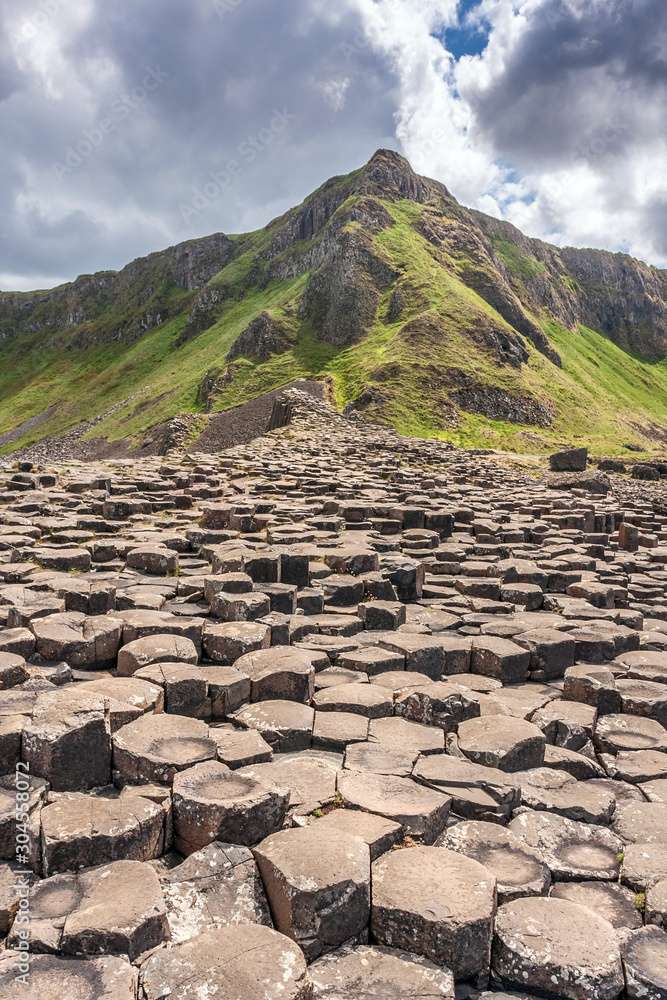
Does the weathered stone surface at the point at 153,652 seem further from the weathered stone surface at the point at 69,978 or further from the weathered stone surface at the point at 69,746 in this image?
the weathered stone surface at the point at 69,978

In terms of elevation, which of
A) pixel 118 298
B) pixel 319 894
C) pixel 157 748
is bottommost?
pixel 319 894

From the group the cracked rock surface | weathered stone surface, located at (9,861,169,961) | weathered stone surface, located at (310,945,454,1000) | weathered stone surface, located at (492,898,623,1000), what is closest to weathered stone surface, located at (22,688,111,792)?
the cracked rock surface

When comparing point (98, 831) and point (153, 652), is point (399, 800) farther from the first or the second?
point (153, 652)

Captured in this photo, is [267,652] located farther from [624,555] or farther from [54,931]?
[624,555]

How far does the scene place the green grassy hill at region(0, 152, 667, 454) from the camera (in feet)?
198

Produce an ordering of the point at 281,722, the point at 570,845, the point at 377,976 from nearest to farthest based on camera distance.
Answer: the point at 377,976
the point at 570,845
the point at 281,722

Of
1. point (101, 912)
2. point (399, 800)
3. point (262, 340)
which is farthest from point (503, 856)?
point (262, 340)

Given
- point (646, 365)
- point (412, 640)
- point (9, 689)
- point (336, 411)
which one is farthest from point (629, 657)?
point (646, 365)

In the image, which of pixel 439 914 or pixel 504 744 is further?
pixel 504 744

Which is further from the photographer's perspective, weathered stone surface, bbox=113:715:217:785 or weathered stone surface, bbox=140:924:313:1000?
weathered stone surface, bbox=113:715:217:785

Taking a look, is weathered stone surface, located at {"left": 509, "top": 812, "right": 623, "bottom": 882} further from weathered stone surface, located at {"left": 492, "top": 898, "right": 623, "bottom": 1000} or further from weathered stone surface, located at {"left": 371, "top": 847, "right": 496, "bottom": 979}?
weathered stone surface, located at {"left": 371, "top": 847, "right": 496, "bottom": 979}

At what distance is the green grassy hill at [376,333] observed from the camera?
6038cm

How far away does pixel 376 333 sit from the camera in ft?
234

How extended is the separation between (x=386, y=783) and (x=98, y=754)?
1.96 metres
